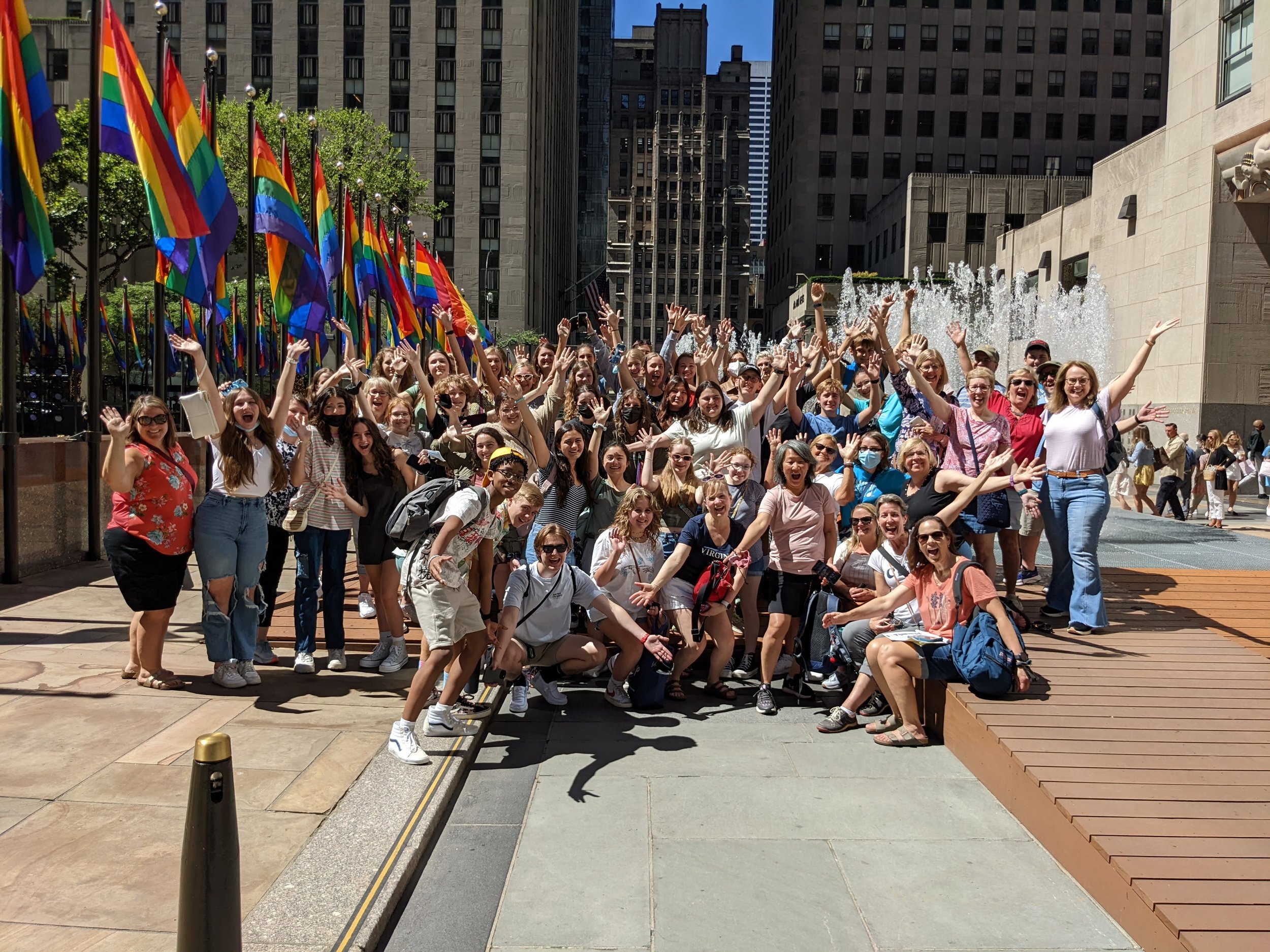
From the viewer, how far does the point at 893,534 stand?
708cm

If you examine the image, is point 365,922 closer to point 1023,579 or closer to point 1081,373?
point 1081,373

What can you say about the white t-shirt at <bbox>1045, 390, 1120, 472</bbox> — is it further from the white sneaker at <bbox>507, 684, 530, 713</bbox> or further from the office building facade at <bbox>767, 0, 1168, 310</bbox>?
the office building facade at <bbox>767, 0, 1168, 310</bbox>

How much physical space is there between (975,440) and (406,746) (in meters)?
4.86

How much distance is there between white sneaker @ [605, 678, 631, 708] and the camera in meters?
7.32

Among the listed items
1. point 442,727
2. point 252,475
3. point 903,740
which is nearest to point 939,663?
point 903,740

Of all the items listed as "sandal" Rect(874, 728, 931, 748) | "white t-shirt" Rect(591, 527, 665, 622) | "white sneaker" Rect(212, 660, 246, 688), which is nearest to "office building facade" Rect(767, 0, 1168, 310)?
"white t-shirt" Rect(591, 527, 665, 622)

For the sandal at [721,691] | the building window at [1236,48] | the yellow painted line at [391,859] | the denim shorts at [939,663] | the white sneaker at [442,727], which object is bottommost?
the sandal at [721,691]

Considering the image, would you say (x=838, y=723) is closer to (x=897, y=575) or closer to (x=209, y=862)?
(x=897, y=575)

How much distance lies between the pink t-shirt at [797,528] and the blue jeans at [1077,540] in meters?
1.87

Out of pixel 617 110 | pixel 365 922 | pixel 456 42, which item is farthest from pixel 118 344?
pixel 617 110

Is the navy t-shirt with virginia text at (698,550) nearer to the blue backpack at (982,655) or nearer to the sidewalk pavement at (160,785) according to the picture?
the blue backpack at (982,655)

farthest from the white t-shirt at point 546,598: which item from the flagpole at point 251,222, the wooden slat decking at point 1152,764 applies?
the flagpole at point 251,222

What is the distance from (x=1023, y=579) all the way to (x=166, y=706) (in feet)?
24.1

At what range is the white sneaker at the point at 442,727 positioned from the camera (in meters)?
6.20
